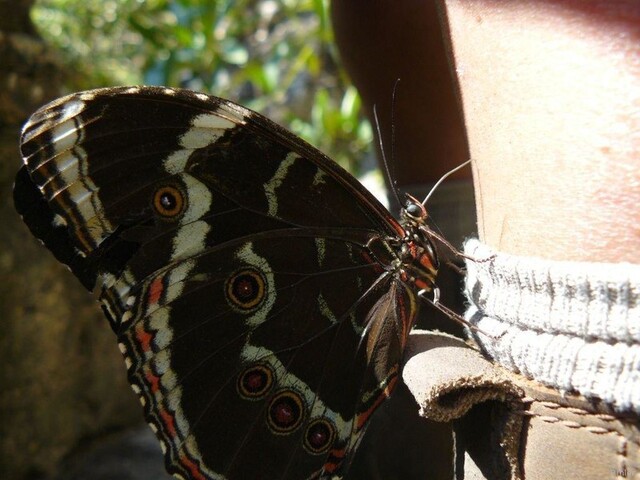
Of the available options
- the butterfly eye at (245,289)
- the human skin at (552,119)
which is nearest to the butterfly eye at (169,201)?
the butterfly eye at (245,289)

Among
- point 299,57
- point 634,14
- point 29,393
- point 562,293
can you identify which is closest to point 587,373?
point 562,293

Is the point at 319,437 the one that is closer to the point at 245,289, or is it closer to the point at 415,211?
the point at 245,289

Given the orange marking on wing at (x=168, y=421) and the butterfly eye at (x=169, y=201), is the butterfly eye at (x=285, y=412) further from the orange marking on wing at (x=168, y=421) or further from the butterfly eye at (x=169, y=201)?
the butterfly eye at (x=169, y=201)

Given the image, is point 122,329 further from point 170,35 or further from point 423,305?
point 170,35

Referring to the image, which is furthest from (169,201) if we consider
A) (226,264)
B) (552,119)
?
(552,119)

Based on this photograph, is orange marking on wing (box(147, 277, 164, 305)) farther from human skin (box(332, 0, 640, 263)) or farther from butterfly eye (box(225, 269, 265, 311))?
human skin (box(332, 0, 640, 263))

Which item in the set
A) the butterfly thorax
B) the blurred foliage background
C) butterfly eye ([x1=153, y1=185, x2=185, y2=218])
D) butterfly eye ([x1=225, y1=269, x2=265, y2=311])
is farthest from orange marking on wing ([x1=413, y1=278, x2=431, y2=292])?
the blurred foliage background
